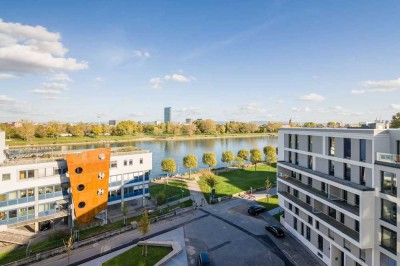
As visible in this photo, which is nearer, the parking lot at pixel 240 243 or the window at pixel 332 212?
the window at pixel 332 212

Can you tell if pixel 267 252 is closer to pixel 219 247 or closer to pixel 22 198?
pixel 219 247

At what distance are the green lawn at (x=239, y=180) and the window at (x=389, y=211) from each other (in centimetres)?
2951

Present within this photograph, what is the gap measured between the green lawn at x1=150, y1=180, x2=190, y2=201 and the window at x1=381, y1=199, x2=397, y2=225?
105ft

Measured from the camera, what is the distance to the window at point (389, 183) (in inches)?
729

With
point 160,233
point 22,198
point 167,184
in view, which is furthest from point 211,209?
point 22,198

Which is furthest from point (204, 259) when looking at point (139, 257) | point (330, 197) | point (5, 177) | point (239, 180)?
point (239, 180)

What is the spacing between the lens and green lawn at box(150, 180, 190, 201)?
47406 millimetres

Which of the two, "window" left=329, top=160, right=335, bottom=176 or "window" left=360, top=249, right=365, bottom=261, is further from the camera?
"window" left=329, top=160, right=335, bottom=176

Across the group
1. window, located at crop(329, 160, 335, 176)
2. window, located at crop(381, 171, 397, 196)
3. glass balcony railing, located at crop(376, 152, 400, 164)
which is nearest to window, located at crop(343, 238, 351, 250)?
window, located at crop(329, 160, 335, 176)

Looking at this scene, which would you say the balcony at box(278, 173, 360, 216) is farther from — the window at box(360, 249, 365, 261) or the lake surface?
the lake surface

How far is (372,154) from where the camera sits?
20.0 m

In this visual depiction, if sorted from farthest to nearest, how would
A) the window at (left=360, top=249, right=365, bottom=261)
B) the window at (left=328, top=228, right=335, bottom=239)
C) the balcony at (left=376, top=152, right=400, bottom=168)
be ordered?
the window at (left=328, top=228, right=335, bottom=239) < the window at (left=360, top=249, right=365, bottom=261) < the balcony at (left=376, top=152, right=400, bottom=168)

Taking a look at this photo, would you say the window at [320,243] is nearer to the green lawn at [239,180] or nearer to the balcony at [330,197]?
the balcony at [330,197]

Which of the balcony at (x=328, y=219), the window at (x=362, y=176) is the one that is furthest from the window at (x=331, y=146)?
the balcony at (x=328, y=219)
